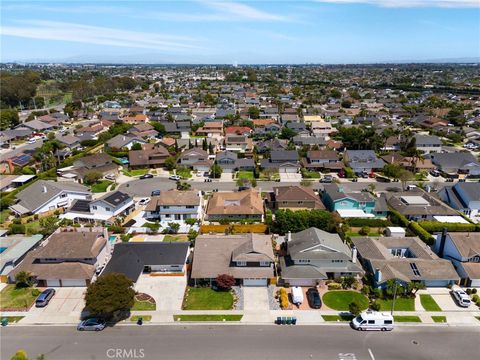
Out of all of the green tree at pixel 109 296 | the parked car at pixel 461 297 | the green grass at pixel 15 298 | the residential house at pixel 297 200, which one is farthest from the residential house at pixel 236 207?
the parked car at pixel 461 297

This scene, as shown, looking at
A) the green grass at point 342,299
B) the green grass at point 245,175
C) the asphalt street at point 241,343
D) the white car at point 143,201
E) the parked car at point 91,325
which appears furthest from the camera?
the green grass at point 245,175

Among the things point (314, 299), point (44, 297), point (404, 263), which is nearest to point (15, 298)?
point (44, 297)

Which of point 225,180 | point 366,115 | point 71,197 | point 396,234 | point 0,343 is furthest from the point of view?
point 366,115

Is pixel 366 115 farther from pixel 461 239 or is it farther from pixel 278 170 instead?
pixel 461 239

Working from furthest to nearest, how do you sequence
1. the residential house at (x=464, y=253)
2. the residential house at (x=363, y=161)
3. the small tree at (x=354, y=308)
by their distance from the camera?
the residential house at (x=363, y=161), the residential house at (x=464, y=253), the small tree at (x=354, y=308)

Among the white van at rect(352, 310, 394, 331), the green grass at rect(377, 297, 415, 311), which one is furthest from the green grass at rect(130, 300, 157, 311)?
the green grass at rect(377, 297, 415, 311)

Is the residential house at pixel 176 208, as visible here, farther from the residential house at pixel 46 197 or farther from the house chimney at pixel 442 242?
the house chimney at pixel 442 242

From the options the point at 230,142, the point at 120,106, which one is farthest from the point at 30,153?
the point at 120,106
